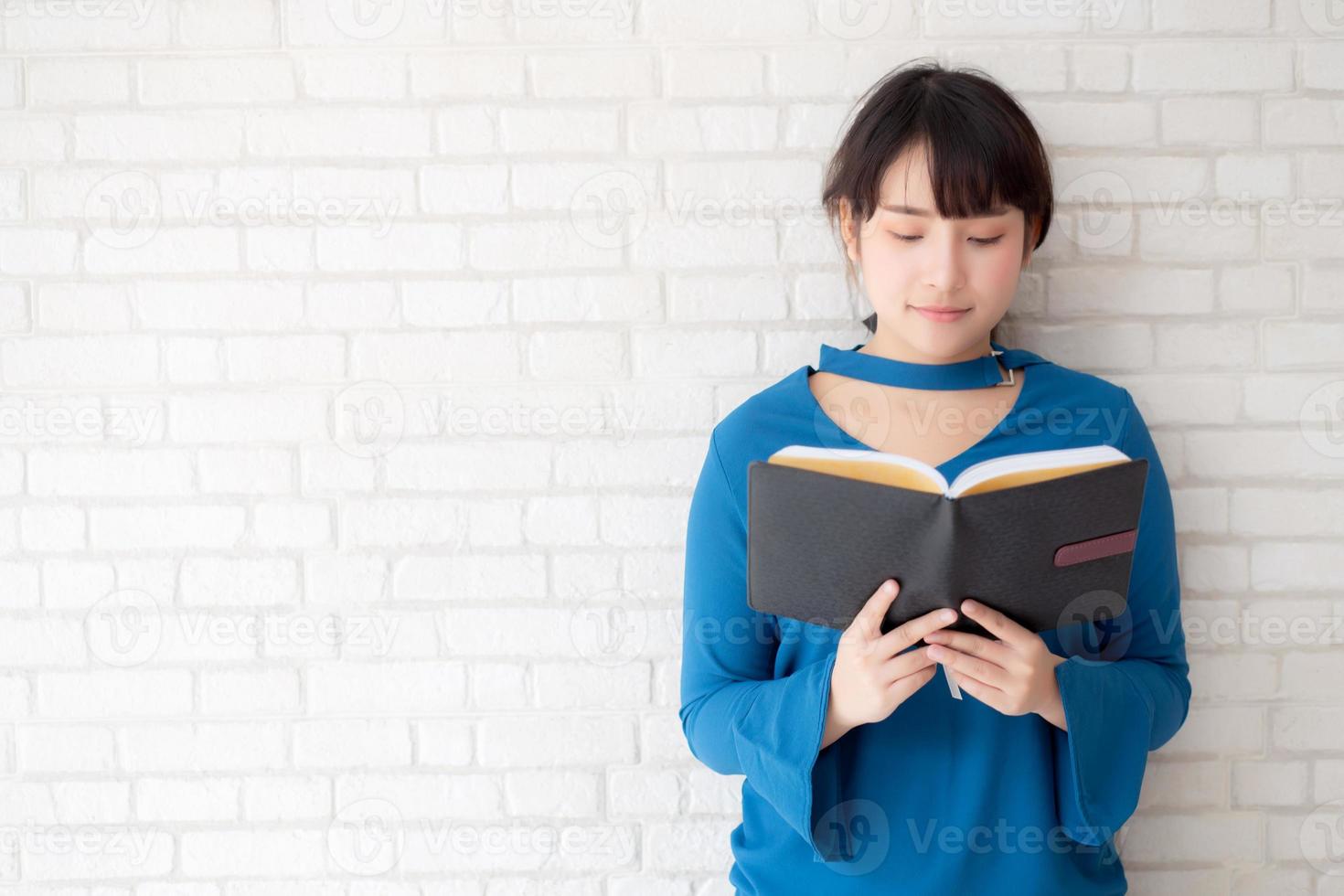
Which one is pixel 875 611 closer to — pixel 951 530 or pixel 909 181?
pixel 951 530

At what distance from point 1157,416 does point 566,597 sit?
98cm

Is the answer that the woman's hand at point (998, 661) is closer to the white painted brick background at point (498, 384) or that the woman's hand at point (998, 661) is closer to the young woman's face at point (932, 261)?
the young woman's face at point (932, 261)

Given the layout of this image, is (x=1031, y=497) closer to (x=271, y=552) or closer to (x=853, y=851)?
(x=853, y=851)

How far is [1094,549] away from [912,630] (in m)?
0.20

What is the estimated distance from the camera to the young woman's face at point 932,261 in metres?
1.29

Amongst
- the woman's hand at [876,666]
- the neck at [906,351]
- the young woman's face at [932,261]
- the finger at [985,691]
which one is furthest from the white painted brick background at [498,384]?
the finger at [985,691]

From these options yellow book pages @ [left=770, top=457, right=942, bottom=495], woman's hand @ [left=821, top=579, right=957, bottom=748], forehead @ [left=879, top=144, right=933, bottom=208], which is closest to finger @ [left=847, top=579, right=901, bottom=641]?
woman's hand @ [left=821, top=579, right=957, bottom=748]

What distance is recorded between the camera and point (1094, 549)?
104cm

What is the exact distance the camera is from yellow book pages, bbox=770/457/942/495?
3.34 feet

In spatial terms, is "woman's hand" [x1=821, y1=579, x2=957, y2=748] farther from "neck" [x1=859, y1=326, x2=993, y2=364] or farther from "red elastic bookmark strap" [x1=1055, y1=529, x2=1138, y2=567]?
"neck" [x1=859, y1=326, x2=993, y2=364]

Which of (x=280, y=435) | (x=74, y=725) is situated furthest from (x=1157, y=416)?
(x=74, y=725)

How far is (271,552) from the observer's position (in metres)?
1.65

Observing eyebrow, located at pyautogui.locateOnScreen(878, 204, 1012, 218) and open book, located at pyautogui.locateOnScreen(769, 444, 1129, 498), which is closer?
open book, located at pyautogui.locateOnScreen(769, 444, 1129, 498)

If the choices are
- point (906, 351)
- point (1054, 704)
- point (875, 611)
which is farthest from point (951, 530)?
point (906, 351)
